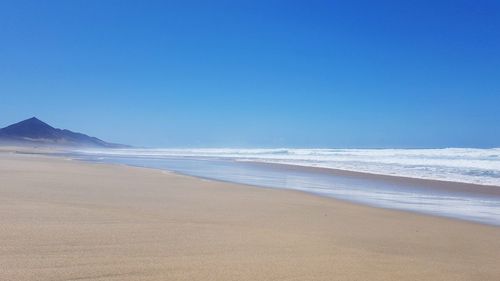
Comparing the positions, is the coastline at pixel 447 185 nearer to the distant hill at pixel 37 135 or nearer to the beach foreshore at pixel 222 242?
the beach foreshore at pixel 222 242

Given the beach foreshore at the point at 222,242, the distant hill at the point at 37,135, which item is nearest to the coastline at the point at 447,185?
the beach foreshore at the point at 222,242

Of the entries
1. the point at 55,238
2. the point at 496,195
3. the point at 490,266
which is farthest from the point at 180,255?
the point at 496,195

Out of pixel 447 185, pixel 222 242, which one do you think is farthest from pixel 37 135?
pixel 222 242

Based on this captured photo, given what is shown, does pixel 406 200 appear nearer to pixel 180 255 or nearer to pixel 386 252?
pixel 386 252

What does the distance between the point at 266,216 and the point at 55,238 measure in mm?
3355

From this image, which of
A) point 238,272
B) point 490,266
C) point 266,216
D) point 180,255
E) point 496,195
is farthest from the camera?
point 496,195

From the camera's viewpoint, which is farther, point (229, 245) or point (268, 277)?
point (229, 245)

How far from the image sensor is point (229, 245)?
15.0 feet

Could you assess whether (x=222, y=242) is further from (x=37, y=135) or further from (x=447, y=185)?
(x=37, y=135)

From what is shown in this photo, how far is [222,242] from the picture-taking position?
15.4ft

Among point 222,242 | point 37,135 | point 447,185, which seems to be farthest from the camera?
point 37,135

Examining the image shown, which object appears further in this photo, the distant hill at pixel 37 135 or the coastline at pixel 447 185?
the distant hill at pixel 37 135

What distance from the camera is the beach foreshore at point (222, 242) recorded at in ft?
12.0

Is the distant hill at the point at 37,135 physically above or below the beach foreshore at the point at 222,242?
above
